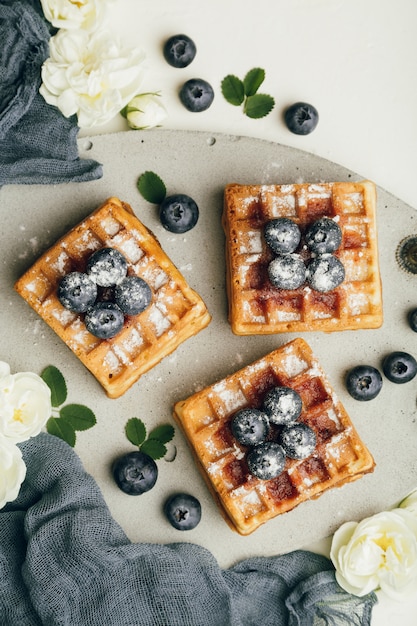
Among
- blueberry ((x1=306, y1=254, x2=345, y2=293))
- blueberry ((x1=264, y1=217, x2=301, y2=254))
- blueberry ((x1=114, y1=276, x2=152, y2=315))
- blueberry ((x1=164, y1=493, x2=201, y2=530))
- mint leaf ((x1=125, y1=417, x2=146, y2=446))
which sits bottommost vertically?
blueberry ((x1=164, y1=493, x2=201, y2=530))

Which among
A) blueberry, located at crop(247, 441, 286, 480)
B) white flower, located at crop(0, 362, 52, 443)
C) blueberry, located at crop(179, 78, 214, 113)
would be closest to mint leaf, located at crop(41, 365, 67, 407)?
white flower, located at crop(0, 362, 52, 443)

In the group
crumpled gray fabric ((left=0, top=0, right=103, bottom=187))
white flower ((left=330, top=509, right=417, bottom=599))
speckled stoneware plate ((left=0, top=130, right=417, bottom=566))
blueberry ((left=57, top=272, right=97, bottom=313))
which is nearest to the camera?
blueberry ((left=57, top=272, right=97, bottom=313))

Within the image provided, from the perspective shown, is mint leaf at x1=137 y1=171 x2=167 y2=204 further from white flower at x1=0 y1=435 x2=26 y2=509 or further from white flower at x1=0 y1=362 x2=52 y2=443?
white flower at x1=0 y1=435 x2=26 y2=509

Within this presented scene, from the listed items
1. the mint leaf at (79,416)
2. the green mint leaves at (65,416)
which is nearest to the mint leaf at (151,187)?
the green mint leaves at (65,416)

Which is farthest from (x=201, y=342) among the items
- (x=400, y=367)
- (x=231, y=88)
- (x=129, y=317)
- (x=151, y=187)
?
(x=231, y=88)

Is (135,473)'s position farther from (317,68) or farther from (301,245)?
(317,68)
